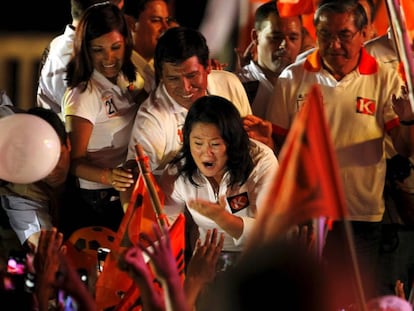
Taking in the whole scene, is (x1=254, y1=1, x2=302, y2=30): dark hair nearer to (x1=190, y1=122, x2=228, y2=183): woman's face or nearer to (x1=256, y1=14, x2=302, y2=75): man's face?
(x1=256, y1=14, x2=302, y2=75): man's face

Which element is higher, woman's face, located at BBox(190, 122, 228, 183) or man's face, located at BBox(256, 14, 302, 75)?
man's face, located at BBox(256, 14, 302, 75)

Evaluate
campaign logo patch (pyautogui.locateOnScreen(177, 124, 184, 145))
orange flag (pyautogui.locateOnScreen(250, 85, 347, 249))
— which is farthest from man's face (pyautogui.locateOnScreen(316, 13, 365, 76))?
orange flag (pyautogui.locateOnScreen(250, 85, 347, 249))

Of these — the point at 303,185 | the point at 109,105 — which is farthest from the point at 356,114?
the point at 303,185

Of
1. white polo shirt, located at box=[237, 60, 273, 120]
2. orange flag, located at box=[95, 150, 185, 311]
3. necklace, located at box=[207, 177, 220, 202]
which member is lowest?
orange flag, located at box=[95, 150, 185, 311]

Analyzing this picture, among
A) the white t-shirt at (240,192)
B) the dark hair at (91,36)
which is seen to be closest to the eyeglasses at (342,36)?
the white t-shirt at (240,192)

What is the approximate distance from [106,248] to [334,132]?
4.38 feet

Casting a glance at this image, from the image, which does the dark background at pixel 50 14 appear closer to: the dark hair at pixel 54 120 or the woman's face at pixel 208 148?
the dark hair at pixel 54 120

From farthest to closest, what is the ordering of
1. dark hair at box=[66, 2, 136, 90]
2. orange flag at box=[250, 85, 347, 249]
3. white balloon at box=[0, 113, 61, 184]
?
dark hair at box=[66, 2, 136, 90]
white balloon at box=[0, 113, 61, 184]
orange flag at box=[250, 85, 347, 249]

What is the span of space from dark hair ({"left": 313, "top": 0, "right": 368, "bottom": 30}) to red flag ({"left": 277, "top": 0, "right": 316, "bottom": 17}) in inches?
26.5

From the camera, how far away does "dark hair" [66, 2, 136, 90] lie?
23.6ft

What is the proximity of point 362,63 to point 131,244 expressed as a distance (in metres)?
1.63

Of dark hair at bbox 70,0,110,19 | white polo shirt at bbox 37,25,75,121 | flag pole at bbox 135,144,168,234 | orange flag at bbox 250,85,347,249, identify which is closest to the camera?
orange flag at bbox 250,85,347,249

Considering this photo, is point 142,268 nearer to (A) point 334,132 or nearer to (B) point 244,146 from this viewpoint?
(B) point 244,146

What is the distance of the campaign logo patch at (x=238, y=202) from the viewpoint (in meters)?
6.85
